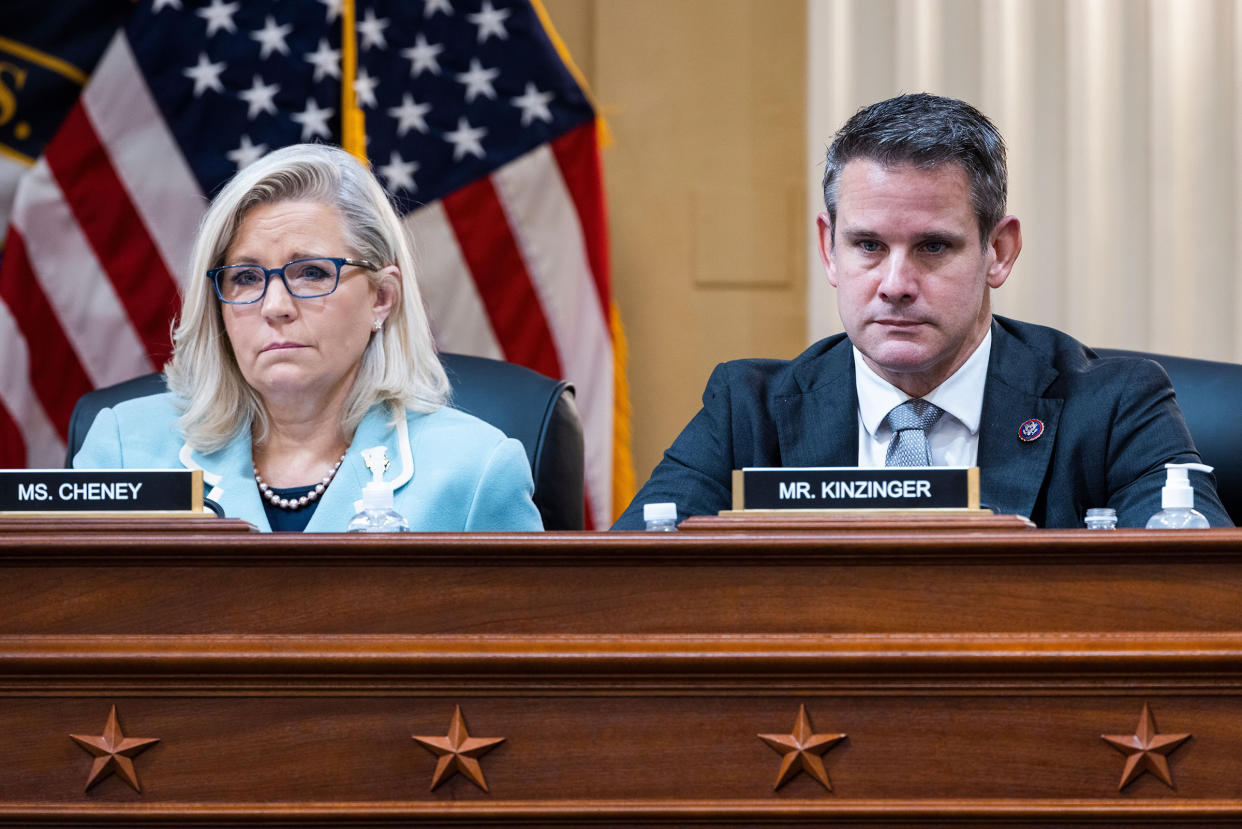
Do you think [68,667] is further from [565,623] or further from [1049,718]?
[1049,718]

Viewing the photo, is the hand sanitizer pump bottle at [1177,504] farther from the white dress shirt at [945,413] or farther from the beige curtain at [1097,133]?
the beige curtain at [1097,133]

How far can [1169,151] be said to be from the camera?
3570mm

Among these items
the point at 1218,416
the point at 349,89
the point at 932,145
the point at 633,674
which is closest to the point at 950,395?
the point at 932,145

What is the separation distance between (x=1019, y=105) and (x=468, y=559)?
2.81 metres

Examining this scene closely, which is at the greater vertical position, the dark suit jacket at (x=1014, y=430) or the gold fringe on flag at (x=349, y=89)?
the gold fringe on flag at (x=349, y=89)

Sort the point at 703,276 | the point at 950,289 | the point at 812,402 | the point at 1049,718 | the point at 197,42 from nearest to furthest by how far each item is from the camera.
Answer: the point at 1049,718
the point at 950,289
the point at 812,402
the point at 197,42
the point at 703,276

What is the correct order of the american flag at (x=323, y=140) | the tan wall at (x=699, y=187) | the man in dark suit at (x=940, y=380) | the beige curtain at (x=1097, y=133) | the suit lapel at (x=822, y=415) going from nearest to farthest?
the man in dark suit at (x=940, y=380)
the suit lapel at (x=822, y=415)
the american flag at (x=323, y=140)
the beige curtain at (x=1097, y=133)
the tan wall at (x=699, y=187)

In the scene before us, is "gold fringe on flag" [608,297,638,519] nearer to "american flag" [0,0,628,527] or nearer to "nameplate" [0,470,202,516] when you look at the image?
"american flag" [0,0,628,527]

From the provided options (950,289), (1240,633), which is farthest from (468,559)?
(950,289)

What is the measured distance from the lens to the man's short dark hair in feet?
6.23

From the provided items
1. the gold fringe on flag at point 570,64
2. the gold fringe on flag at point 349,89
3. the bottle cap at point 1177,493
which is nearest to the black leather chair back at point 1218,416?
the bottle cap at point 1177,493

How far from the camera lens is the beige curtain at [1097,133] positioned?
11.7ft

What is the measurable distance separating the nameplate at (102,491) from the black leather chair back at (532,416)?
3.39 ft

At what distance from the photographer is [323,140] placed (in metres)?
3.56
